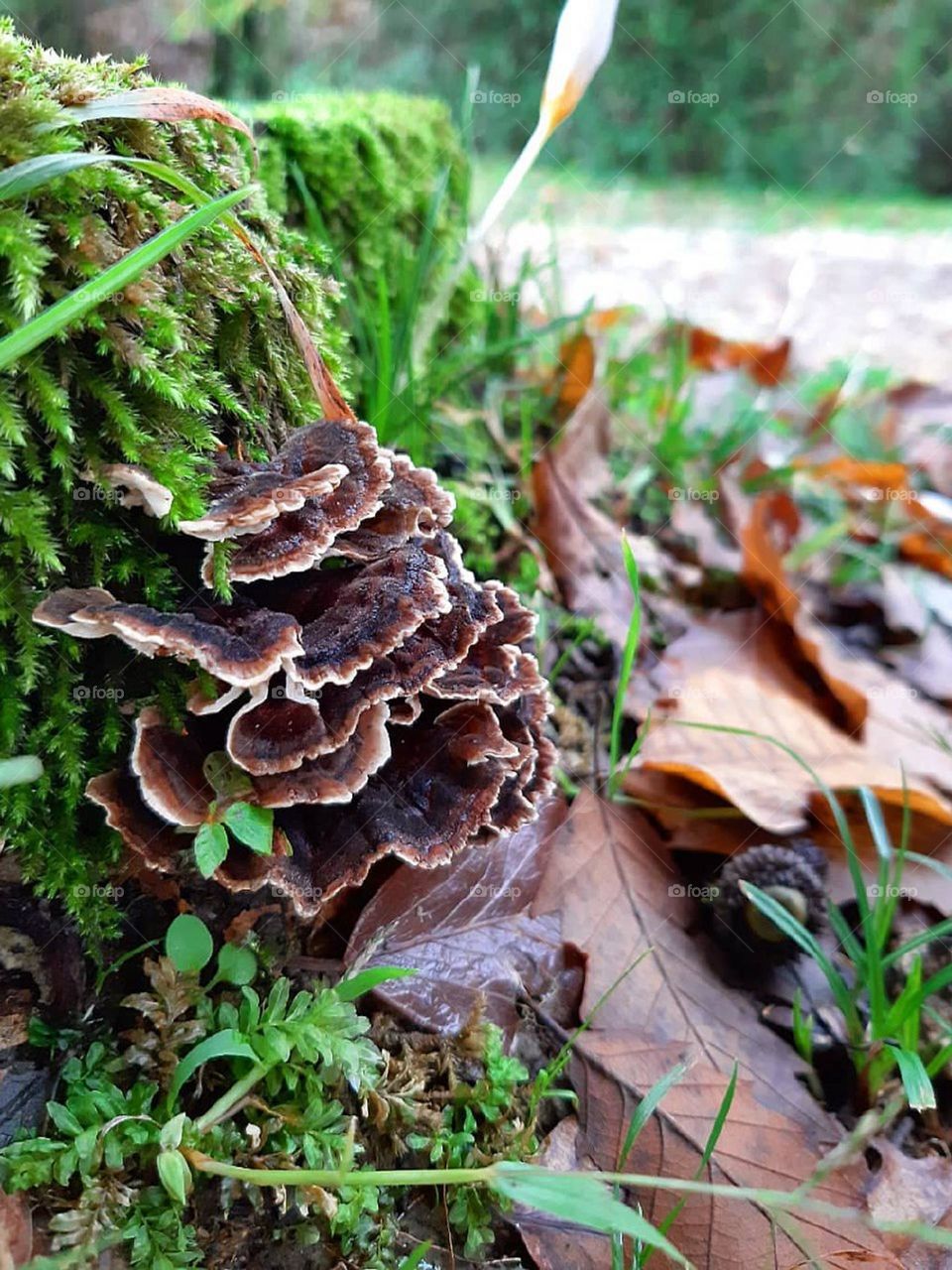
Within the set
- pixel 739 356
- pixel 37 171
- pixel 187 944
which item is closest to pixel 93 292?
pixel 37 171

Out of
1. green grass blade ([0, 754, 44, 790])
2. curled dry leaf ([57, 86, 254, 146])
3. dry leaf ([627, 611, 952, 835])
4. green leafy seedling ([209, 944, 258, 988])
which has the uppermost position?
curled dry leaf ([57, 86, 254, 146])

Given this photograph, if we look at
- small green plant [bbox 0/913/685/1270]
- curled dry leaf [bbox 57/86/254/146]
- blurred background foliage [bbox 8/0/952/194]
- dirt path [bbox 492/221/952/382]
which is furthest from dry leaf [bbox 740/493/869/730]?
blurred background foliage [bbox 8/0/952/194]

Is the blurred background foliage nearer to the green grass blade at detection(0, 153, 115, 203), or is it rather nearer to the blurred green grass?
the blurred green grass

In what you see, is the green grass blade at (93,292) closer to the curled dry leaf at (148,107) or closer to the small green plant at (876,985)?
the curled dry leaf at (148,107)

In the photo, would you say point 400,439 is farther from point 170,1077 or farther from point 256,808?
point 170,1077

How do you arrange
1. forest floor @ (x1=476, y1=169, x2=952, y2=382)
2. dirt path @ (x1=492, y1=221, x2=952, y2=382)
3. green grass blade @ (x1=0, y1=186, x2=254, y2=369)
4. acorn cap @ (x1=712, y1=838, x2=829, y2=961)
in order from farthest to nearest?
dirt path @ (x1=492, y1=221, x2=952, y2=382), forest floor @ (x1=476, y1=169, x2=952, y2=382), acorn cap @ (x1=712, y1=838, x2=829, y2=961), green grass blade @ (x1=0, y1=186, x2=254, y2=369)
